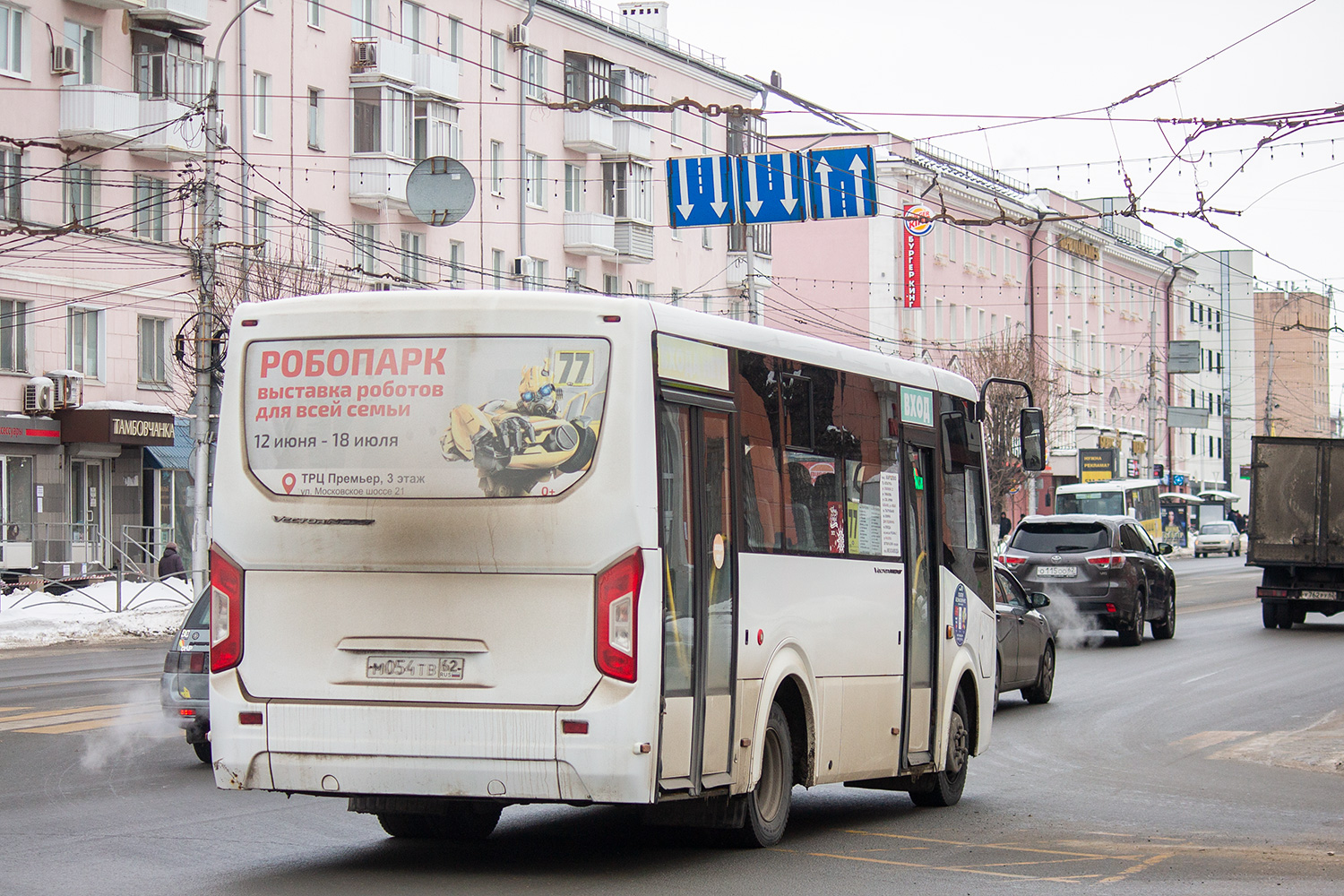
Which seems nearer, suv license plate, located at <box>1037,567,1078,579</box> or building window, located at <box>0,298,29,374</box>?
suv license plate, located at <box>1037,567,1078,579</box>

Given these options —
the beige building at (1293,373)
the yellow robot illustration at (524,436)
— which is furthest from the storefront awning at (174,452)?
the beige building at (1293,373)

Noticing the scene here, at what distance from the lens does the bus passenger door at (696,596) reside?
8070 millimetres

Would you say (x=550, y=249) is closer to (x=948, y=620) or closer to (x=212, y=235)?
(x=212, y=235)

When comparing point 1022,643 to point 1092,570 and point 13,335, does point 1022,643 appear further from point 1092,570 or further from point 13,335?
point 13,335

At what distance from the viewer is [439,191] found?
27719mm

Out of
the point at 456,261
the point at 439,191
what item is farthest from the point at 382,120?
the point at 439,191

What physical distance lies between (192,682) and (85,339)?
27911 mm

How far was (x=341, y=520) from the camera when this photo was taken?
812cm

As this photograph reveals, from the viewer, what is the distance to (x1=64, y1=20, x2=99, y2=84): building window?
3853 centimetres

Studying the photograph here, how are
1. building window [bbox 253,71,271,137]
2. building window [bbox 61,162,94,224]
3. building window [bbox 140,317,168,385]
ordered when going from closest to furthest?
building window [bbox 61,162,94,224] → building window [bbox 140,317,168,385] → building window [bbox 253,71,271,137]

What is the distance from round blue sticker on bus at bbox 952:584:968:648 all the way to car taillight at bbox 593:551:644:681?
3.99 metres

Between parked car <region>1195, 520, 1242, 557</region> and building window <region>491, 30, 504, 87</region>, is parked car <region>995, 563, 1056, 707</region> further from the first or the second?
parked car <region>1195, 520, 1242, 557</region>

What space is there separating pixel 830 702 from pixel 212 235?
22.7 metres

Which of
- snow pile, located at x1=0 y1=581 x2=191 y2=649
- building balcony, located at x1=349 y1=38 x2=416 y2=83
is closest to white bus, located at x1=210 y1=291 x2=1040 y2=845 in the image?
snow pile, located at x1=0 y1=581 x2=191 y2=649
